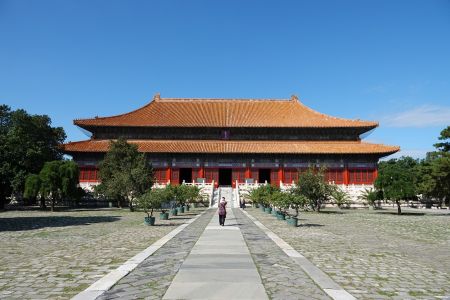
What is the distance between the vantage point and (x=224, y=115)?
156ft

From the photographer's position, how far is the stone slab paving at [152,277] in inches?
214

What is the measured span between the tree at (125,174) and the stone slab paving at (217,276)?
58.2 ft

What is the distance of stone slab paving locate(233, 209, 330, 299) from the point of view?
549 centimetres

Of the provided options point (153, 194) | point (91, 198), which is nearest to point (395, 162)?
point (91, 198)

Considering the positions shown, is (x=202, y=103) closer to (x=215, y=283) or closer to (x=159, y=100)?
(x=159, y=100)

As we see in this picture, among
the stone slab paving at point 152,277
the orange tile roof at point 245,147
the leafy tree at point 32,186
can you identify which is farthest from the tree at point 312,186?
the leafy tree at point 32,186

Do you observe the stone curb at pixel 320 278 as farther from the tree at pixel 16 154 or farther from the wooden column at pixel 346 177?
the wooden column at pixel 346 177

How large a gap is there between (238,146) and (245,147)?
85 centimetres

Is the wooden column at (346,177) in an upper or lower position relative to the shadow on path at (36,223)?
upper

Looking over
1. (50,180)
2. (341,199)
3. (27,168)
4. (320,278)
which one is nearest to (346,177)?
(341,199)

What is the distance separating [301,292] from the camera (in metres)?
5.60

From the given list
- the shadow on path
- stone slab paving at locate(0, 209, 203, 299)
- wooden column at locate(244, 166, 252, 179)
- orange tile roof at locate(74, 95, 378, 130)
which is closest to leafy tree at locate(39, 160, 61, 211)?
the shadow on path

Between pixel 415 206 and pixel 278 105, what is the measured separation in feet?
65.6

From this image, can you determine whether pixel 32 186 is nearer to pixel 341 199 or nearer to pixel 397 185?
pixel 341 199
